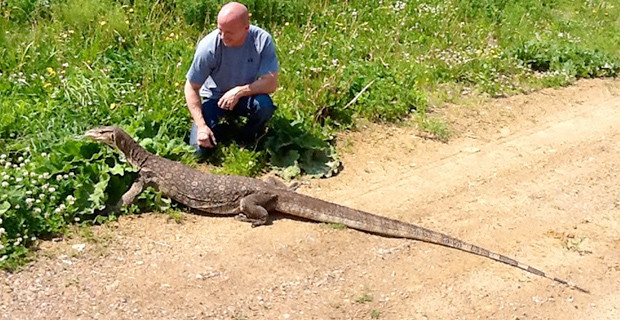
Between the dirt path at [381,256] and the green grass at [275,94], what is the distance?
45 centimetres

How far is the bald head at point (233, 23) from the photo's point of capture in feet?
22.4

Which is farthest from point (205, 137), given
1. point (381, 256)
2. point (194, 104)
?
point (381, 256)

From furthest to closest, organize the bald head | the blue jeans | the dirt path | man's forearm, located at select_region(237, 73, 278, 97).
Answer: the blue jeans
man's forearm, located at select_region(237, 73, 278, 97)
the bald head
the dirt path

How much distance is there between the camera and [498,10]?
13273mm

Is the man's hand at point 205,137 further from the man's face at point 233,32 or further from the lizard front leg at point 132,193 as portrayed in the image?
the man's face at point 233,32

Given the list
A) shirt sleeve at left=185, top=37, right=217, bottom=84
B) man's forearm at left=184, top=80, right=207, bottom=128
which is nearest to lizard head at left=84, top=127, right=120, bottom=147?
man's forearm at left=184, top=80, right=207, bottom=128

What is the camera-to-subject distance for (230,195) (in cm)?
680

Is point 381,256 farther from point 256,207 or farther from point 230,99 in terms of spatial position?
point 230,99

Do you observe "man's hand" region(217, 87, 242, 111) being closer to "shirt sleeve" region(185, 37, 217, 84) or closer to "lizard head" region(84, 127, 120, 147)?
"shirt sleeve" region(185, 37, 217, 84)

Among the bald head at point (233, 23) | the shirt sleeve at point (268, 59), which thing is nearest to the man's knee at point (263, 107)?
the shirt sleeve at point (268, 59)

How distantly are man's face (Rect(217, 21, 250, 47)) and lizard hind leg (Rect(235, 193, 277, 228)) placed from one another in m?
1.47

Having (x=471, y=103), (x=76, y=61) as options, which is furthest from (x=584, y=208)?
(x=76, y=61)

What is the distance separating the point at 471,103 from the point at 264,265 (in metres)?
4.98

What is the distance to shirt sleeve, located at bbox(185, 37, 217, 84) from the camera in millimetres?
7145
